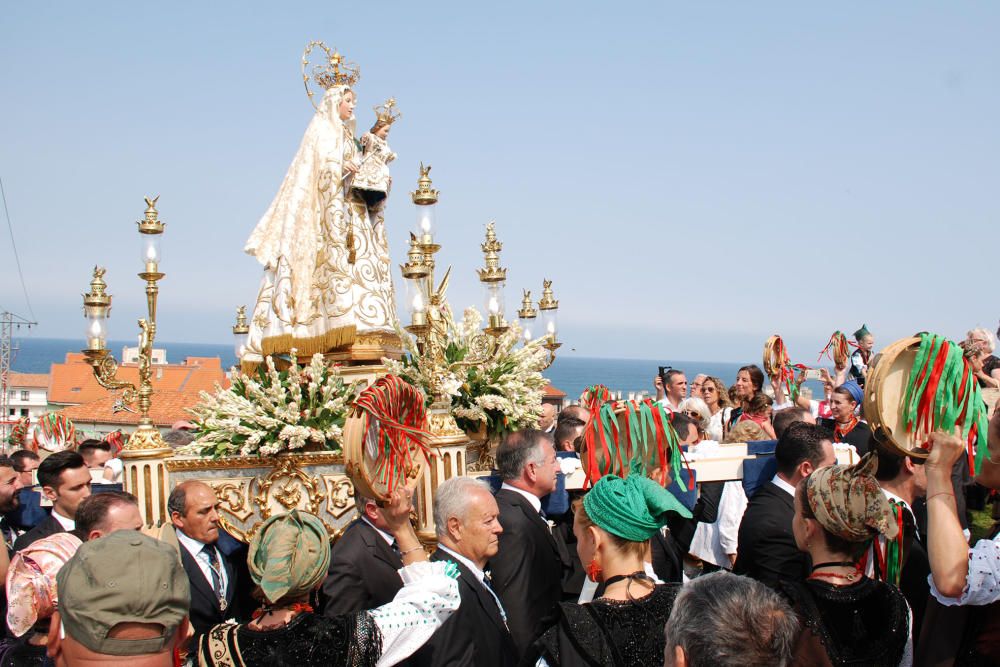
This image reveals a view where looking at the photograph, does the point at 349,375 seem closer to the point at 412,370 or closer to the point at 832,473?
the point at 412,370

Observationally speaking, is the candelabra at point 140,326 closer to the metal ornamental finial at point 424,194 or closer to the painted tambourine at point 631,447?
the metal ornamental finial at point 424,194

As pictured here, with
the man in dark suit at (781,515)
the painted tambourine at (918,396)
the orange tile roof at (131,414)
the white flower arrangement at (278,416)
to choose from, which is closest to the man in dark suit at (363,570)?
the man in dark suit at (781,515)

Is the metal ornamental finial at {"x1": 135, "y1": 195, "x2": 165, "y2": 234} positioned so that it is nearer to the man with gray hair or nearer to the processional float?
the processional float

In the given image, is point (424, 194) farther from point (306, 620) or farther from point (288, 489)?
point (306, 620)

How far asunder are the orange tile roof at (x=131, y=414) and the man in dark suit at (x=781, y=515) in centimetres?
2768

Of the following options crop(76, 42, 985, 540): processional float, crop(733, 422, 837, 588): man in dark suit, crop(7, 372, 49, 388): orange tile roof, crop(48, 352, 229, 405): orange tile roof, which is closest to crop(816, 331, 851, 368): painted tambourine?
crop(76, 42, 985, 540): processional float

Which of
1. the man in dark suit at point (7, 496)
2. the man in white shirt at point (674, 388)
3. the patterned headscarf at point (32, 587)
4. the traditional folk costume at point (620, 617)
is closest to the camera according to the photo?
the traditional folk costume at point (620, 617)

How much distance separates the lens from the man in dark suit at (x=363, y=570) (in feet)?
13.8

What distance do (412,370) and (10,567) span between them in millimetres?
3853

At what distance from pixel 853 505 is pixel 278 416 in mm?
4586

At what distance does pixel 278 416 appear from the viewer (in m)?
7.01

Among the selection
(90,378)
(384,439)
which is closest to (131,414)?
(90,378)

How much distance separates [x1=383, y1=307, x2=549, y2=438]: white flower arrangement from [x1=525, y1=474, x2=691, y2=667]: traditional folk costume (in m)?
4.00

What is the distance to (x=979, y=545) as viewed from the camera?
Result: 3.40m
